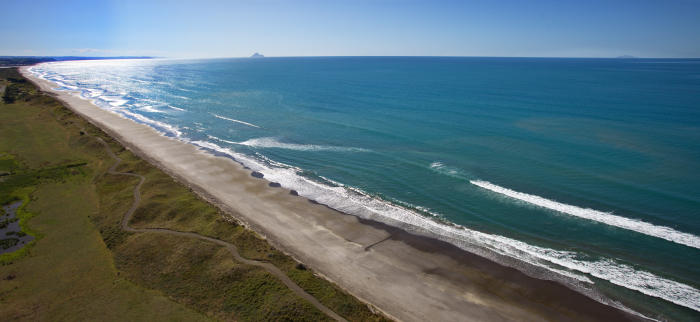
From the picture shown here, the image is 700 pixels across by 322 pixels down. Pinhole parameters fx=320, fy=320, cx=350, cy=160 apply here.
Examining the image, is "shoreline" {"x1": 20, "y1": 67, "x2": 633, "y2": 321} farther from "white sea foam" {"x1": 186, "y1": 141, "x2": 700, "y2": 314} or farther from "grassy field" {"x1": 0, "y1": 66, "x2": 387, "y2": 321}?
"grassy field" {"x1": 0, "y1": 66, "x2": 387, "y2": 321}

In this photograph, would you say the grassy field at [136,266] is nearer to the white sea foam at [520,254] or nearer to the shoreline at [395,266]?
the shoreline at [395,266]

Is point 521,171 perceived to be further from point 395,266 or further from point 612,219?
point 395,266

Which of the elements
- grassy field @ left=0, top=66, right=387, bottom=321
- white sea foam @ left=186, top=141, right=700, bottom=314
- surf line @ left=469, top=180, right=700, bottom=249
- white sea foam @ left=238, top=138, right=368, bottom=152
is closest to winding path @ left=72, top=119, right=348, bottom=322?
grassy field @ left=0, top=66, right=387, bottom=321

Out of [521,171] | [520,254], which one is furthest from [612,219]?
[521,171]

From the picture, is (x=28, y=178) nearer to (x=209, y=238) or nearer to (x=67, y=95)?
(x=209, y=238)

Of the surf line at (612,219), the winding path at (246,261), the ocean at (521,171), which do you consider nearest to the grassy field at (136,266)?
the winding path at (246,261)

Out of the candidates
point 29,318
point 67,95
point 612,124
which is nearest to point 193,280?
point 29,318

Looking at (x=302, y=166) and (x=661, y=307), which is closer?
(x=661, y=307)
